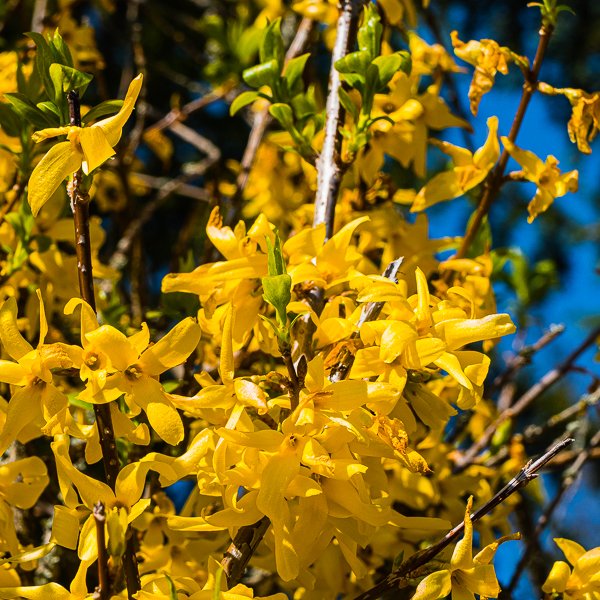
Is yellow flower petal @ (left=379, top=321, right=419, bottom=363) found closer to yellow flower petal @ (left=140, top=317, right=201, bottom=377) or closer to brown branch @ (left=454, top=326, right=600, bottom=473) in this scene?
yellow flower petal @ (left=140, top=317, right=201, bottom=377)

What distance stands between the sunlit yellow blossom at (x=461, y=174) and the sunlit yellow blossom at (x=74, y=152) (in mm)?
532

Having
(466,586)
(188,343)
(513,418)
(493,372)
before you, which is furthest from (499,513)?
(493,372)

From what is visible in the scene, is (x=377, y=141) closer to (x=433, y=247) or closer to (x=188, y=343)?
(x=433, y=247)

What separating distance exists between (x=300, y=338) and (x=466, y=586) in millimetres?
370

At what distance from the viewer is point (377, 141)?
1.21m

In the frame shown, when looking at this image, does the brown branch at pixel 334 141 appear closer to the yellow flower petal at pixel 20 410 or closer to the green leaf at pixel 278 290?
the green leaf at pixel 278 290

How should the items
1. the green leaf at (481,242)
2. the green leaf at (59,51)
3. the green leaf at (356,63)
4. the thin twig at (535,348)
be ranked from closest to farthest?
the green leaf at (59,51)
the green leaf at (356,63)
the green leaf at (481,242)
the thin twig at (535,348)

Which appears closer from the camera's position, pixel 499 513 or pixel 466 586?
pixel 466 586

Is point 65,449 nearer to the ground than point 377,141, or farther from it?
nearer to the ground

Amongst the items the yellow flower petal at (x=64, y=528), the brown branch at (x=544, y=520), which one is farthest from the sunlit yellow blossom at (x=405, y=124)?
the yellow flower petal at (x=64, y=528)

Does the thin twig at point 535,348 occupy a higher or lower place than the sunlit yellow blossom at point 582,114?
lower

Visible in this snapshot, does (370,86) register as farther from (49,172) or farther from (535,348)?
(535,348)

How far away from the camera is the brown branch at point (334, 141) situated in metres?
1.05

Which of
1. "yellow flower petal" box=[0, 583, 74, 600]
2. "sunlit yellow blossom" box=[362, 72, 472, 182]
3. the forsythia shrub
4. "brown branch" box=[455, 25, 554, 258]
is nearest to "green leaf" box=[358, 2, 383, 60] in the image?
the forsythia shrub
